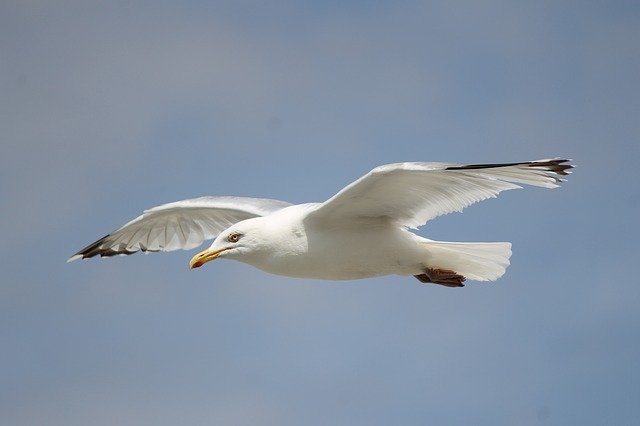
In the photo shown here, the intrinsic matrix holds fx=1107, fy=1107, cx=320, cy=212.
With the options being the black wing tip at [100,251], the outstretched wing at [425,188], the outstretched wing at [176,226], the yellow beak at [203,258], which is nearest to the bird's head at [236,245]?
the yellow beak at [203,258]

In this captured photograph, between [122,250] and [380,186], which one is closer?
[380,186]

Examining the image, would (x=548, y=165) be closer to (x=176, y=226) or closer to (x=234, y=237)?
(x=234, y=237)

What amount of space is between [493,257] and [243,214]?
9.81 feet

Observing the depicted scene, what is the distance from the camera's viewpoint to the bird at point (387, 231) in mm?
8492

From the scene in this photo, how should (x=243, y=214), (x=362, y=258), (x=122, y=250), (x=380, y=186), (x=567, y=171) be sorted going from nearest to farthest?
(x=567, y=171), (x=380, y=186), (x=362, y=258), (x=243, y=214), (x=122, y=250)

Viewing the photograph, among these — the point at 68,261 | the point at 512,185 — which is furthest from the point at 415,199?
the point at 68,261

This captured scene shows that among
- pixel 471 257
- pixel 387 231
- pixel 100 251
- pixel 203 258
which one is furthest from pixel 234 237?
pixel 100 251

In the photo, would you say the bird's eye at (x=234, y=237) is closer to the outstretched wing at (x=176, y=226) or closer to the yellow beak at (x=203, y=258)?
the yellow beak at (x=203, y=258)

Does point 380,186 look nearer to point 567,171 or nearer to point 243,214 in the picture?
point 567,171

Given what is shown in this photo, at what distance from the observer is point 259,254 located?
30.9ft

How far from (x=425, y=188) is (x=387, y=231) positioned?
0.64 metres

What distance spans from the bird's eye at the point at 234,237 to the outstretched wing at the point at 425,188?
2.26 ft

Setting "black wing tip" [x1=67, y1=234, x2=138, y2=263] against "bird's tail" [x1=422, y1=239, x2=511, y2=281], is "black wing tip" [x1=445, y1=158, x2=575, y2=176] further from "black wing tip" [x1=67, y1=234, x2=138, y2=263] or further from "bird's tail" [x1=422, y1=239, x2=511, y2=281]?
"black wing tip" [x1=67, y1=234, x2=138, y2=263]

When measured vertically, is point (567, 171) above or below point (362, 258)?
above
